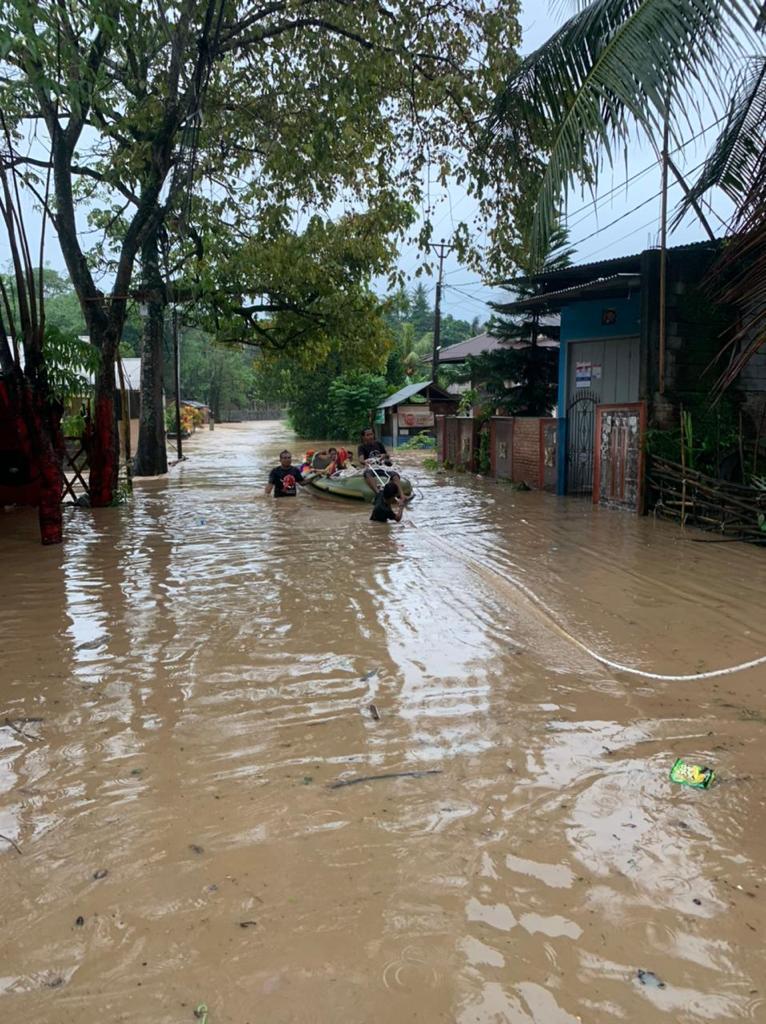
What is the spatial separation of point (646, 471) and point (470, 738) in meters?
10.3

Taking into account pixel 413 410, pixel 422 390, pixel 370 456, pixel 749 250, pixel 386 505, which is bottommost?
pixel 386 505

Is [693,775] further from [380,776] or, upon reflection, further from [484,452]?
[484,452]

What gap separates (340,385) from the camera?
141ft

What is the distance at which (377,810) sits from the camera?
3906 mm

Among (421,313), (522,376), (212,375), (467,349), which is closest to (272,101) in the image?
(522,376)

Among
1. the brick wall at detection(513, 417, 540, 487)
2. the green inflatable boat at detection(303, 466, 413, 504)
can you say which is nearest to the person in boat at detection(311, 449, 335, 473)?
the green inflatable boat at detection(303, 466, 413, 504)

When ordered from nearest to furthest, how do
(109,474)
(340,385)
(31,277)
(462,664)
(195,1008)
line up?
(195,1008)
(462,664)
(31,277)
(109,474)
(340,385)

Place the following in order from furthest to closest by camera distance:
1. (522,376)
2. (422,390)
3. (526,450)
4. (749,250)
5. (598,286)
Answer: (422,390), (522,376), (526,450), (598,286), (749,250)

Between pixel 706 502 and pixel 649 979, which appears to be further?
pixel 706 502

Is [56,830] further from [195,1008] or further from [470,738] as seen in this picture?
[470,738]

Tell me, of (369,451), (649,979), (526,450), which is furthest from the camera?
(526,450)

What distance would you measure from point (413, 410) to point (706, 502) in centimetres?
2698

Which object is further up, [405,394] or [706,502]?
[405,394]

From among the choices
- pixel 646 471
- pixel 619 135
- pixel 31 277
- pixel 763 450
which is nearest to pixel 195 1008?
pixel 619 135
